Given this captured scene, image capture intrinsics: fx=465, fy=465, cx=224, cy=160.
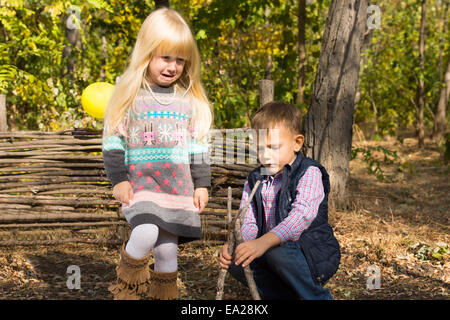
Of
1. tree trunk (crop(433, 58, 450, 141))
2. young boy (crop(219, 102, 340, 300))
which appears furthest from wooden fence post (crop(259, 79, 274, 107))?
tree trunk (crop(433, 58, 450, 141))

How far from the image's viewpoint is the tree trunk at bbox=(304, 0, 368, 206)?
386 centimetres

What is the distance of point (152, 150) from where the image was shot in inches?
84.0

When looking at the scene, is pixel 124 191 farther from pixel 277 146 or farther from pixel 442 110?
pixel 442 110

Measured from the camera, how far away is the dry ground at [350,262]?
2715mm

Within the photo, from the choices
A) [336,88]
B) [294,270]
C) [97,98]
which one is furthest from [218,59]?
[294,270]

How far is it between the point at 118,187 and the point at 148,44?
2.17 ft

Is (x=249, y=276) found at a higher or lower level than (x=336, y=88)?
lower

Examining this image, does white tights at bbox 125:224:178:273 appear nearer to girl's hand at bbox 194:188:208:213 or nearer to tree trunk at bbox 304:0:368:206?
A: girl's hand at bbox 194:188:208:213

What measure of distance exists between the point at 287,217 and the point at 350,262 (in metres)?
1.32

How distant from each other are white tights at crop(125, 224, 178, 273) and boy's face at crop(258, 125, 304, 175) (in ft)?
1.92

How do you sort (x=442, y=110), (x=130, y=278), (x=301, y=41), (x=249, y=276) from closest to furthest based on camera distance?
(x=249, y=276)
(x=130, y=278)
(x=301, y=41)
(x=442, y=110)

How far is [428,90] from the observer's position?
27.4 feet

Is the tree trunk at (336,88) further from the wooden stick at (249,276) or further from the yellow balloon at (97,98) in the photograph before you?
the wooden stick at (249,276)

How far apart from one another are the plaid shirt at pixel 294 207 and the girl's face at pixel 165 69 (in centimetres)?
65
